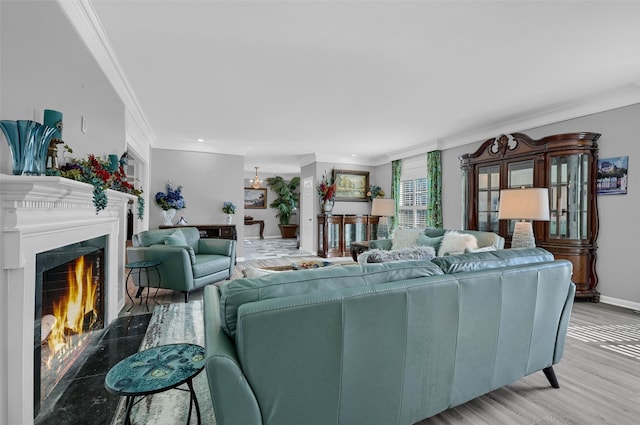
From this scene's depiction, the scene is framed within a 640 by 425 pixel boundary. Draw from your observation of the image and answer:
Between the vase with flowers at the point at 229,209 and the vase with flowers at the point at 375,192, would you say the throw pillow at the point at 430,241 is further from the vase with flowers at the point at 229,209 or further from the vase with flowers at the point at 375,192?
the vase with flowers at the point at 229,209

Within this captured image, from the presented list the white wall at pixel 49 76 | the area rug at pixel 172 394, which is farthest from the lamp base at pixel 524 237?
the white wall at pixel 49 76

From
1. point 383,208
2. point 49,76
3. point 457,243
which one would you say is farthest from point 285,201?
point 49,76

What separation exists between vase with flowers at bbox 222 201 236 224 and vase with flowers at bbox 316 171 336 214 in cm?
204

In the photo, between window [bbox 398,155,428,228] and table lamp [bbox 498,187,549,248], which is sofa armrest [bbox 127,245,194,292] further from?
window [bbox 398,155,428,228]

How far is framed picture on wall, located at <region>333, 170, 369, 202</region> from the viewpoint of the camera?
25.2 ft

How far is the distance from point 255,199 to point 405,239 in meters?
8.25

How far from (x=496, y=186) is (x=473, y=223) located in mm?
705

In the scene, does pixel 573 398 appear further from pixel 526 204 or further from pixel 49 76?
pixel 49 76

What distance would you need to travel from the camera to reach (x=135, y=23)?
2311 mm

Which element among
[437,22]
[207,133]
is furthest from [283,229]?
[437,22]

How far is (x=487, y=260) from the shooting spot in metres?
1.78

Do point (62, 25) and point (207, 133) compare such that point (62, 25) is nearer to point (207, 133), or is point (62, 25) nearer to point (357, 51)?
point (357, 51)

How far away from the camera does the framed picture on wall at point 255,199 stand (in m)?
11.9

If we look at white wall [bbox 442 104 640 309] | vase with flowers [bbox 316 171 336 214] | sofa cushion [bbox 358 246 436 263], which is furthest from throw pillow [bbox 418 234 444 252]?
vase with flowers [bbox 316 171 336 214]
